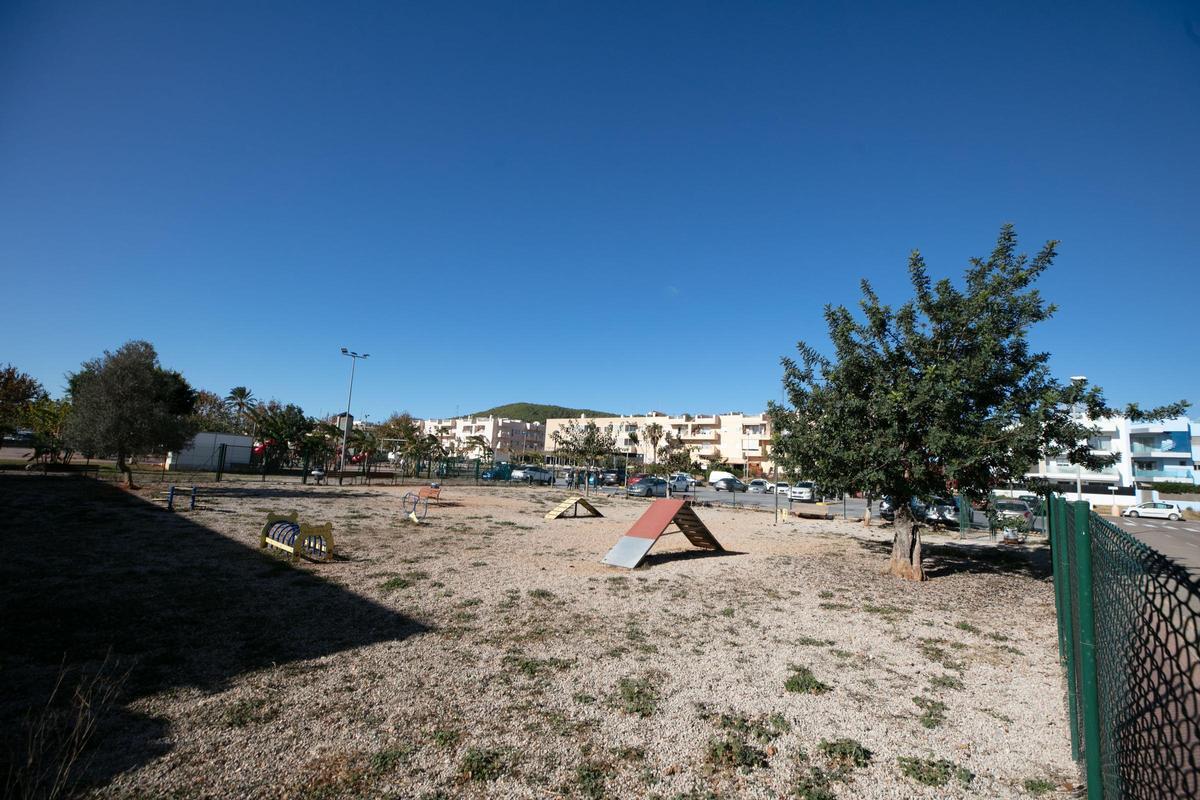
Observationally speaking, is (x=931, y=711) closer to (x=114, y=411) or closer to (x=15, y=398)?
(x=114, y=411)

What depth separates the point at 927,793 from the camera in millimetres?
4340

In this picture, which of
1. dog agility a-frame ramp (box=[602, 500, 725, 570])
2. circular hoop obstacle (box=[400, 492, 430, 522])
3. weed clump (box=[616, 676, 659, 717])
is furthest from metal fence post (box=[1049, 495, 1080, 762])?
circular hoop obstacle (box=[400, 492, 430, 522])

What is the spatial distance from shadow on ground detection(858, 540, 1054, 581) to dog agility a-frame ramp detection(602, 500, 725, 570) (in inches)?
222

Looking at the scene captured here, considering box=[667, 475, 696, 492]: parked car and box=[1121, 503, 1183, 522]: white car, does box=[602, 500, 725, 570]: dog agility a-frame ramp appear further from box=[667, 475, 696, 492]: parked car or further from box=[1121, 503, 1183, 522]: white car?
box=[1121, 503, 1183, 522]: white car

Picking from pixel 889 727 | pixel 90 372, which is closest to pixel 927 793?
pixel 889 727

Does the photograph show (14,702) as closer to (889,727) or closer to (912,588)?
(889,727)

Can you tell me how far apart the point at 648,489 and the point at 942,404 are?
105ft

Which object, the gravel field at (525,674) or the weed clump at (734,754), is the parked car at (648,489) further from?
the weed clump at (734,754)

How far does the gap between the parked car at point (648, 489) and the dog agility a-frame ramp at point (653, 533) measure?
2513 centimetres

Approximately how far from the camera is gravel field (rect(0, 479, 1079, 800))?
4.45 meters

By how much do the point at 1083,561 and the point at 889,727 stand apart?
9.41 feet

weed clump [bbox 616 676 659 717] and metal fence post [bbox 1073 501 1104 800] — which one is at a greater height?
metal fence post [bbox 1073 501 1104 800]

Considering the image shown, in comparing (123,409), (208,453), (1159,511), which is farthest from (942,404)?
(208,453)

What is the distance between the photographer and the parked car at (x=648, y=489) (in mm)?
41844
